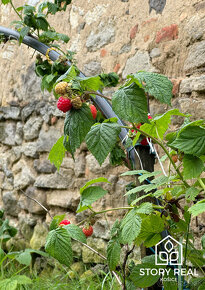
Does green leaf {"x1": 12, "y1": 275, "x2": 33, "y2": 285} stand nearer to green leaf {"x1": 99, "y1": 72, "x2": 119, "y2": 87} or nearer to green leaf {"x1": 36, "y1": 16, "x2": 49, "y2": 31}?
green leaf {"x1": 99, "y1": 72, "x2": 119, "y2": 87}

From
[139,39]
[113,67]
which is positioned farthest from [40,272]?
[139,39]

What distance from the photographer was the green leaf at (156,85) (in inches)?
30.8

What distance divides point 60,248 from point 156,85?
1.50 feet

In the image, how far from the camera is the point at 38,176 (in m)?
2.69

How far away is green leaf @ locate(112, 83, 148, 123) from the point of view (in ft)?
2.56

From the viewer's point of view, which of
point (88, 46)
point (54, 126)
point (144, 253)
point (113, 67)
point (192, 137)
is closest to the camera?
point (192, 137)

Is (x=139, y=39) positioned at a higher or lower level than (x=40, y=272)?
higher

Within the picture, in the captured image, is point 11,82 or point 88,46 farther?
point 11,82

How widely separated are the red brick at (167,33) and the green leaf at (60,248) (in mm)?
1300

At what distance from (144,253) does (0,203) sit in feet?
7.26

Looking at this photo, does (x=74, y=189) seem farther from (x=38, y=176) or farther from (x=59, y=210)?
(x=38, y=176)

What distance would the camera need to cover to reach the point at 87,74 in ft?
7.61

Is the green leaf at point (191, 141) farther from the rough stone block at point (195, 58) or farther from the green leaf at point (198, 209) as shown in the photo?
the rough stone block at point (195, 58)

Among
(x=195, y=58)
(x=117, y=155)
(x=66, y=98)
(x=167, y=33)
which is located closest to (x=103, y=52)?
(x=167, y=33)
